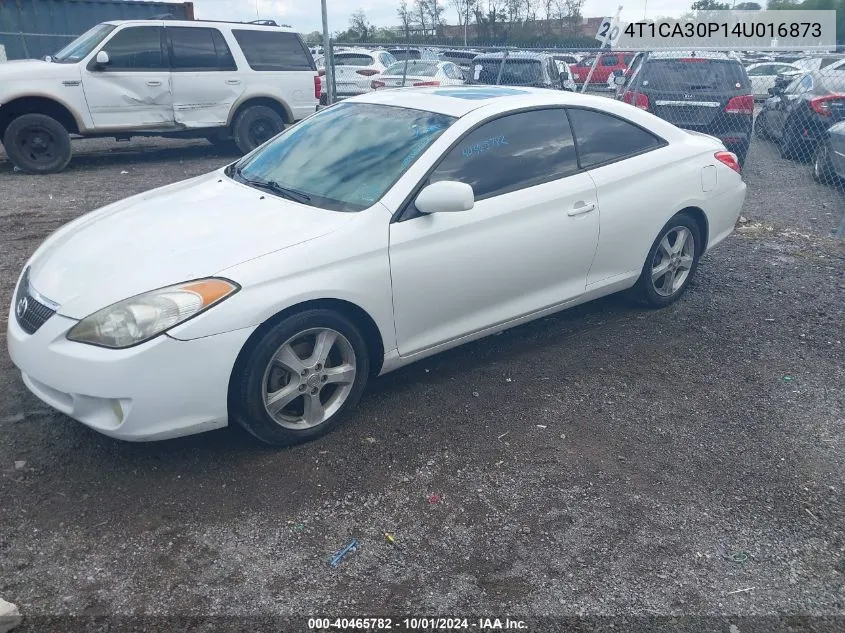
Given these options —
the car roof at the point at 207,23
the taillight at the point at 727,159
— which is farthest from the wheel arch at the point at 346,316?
the car roof at the point at 207,23

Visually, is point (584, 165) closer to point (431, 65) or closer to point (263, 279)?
point (263, 279)

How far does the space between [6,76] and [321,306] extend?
321 inches

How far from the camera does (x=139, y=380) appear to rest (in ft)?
10.1

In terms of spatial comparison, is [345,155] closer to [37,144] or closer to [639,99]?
[639,99]

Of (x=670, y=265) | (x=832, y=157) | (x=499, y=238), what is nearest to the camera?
(x=499, y=238)

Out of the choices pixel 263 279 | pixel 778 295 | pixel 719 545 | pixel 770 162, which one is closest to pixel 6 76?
pixel 263 279

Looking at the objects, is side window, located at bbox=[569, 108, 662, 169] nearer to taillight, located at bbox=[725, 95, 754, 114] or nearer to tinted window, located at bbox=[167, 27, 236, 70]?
taillight, located at bbox=[725, 95, 754, 114]

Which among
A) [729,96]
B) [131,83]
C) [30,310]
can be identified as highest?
[131,83]

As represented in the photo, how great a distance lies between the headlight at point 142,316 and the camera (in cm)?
310

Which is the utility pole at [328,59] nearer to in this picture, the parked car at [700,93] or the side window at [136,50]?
the side window at [136,50]

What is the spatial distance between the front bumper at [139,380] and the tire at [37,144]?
7.66m

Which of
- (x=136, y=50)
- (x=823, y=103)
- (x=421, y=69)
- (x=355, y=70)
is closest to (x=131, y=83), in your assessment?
(x=136, y=50)

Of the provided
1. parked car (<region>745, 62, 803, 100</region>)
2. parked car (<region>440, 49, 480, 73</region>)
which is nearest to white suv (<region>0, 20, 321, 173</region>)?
parked car (<region>440, 49, 480, 73</region>)

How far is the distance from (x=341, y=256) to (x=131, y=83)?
819 centimetres
